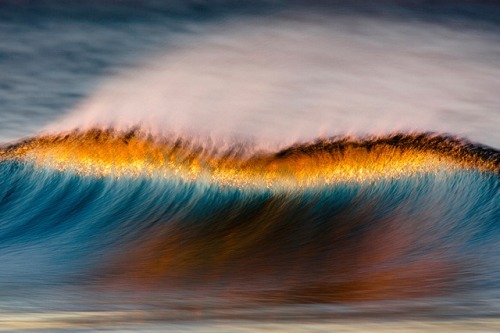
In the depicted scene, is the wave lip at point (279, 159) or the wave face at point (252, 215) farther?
the wave lip at point (279, 159)

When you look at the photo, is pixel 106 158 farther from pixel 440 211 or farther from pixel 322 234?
Result: pixel 440 211

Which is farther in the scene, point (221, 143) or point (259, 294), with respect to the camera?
point (221, 143)

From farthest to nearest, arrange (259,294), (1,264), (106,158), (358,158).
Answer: (106,158), (358,158), (1,264), (259,294)

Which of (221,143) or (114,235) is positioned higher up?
(221,143)

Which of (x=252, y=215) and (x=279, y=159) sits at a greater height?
(x=279, y=159)

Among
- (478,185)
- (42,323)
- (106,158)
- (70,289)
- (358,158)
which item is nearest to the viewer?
(42,323)

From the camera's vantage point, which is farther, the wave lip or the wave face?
the wave lip

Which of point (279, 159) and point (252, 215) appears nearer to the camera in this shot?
point (252, 215)

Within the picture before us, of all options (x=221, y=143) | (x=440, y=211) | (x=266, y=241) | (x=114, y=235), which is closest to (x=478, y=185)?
(x=440, y=211)
